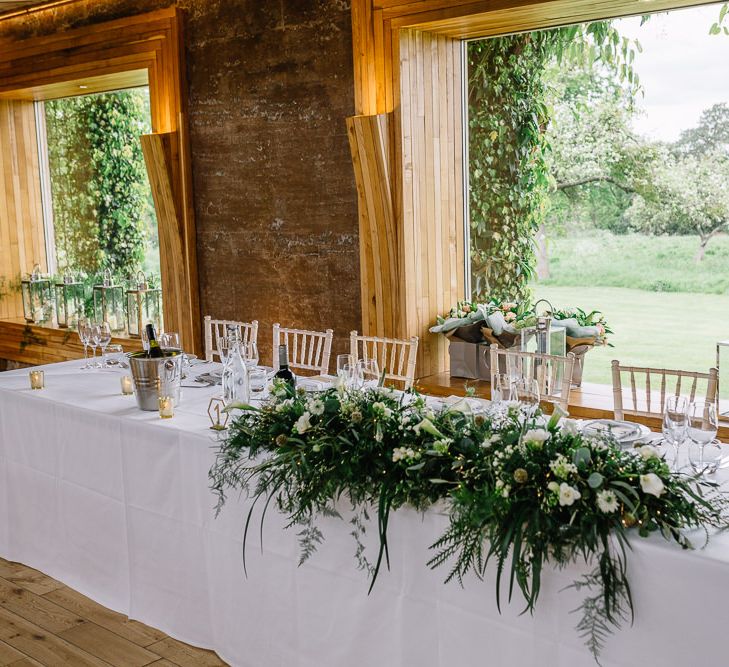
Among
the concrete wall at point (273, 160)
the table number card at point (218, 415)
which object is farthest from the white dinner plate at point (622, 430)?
the concrete wall at point (273, 160)

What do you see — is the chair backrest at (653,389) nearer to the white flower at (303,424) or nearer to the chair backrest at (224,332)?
the white flower at (303,424)

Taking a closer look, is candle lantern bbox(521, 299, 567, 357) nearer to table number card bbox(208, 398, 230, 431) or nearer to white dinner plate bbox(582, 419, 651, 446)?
white dinner plate bbox(582, 419, 651, 446)

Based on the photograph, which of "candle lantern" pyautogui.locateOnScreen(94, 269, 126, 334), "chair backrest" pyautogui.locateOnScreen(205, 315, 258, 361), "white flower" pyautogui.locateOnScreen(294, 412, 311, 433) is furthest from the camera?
"candle lantern" pyautogui.locateOnScreen(94, 269, 126, 334)

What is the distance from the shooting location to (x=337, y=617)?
7.73 ft

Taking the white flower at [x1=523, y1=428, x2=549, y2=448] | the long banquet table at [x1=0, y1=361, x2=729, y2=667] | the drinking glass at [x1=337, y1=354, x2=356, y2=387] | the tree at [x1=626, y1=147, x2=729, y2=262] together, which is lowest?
the long banquet table at [x1=0, y1=361, x2=729, y2=667]

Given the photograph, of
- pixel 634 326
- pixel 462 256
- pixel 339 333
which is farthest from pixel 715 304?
pixel 339 333

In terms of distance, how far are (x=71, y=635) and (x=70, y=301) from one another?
15.4 ft

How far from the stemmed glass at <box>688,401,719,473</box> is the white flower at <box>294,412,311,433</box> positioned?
97cm

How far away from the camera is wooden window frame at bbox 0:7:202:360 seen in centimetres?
583

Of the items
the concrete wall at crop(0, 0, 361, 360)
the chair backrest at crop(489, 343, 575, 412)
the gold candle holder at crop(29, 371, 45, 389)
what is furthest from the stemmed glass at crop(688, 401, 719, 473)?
the concrete wall at crop(0, 0, 361, 360)

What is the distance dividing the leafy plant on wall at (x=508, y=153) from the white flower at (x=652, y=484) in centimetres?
368

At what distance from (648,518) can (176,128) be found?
4.84 m

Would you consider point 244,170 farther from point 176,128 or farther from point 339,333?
point 339,333

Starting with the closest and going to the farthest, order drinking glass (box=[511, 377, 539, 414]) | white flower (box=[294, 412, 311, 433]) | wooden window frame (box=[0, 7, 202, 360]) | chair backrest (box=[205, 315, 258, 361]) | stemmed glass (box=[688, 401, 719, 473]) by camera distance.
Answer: stemmed glass (box=[688, 401, 719, 473]), white flower (box=[294, 412, 311, 433]), drinking glass (box=[511, 377, 539, 414]), chair backrest (box=[205, 315, 258, 361]), wooden window frame (box=[0, 7, 202, 360])
